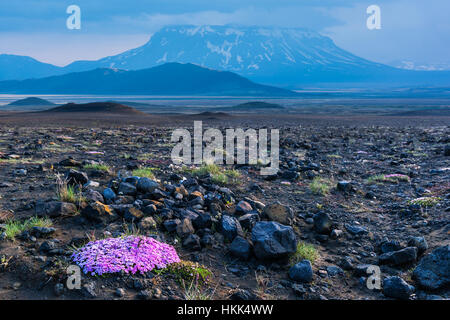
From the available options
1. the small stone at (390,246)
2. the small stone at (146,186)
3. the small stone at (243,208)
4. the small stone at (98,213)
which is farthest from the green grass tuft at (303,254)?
the small stone at (146,186)

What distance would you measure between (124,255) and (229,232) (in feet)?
5.14

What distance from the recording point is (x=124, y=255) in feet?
13.9

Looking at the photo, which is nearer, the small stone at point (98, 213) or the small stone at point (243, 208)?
the small stone at point (98, 213)

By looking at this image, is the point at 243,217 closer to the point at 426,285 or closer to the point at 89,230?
the point at 89,230

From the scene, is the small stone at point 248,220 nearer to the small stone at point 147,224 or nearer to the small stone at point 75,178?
the small stone at point 147,224

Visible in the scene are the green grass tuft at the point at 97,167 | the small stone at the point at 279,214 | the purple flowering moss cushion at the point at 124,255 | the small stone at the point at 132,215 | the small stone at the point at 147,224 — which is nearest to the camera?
the purple flowering moss cushion at the point at 124,255

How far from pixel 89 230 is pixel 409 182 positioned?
25.4 feet

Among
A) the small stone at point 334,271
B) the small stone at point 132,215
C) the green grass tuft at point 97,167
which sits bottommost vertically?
the small stone at point 334,271

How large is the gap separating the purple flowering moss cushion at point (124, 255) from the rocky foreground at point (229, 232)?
3.5 inches

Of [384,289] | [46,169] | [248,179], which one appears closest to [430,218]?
[384,289]

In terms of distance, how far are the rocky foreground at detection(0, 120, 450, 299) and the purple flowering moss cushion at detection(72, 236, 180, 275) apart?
0.29 ft

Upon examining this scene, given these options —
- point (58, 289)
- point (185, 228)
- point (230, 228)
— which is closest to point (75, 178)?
point (185, 228)

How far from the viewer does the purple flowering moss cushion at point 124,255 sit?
4.06 meters

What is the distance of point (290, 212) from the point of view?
6109mm
